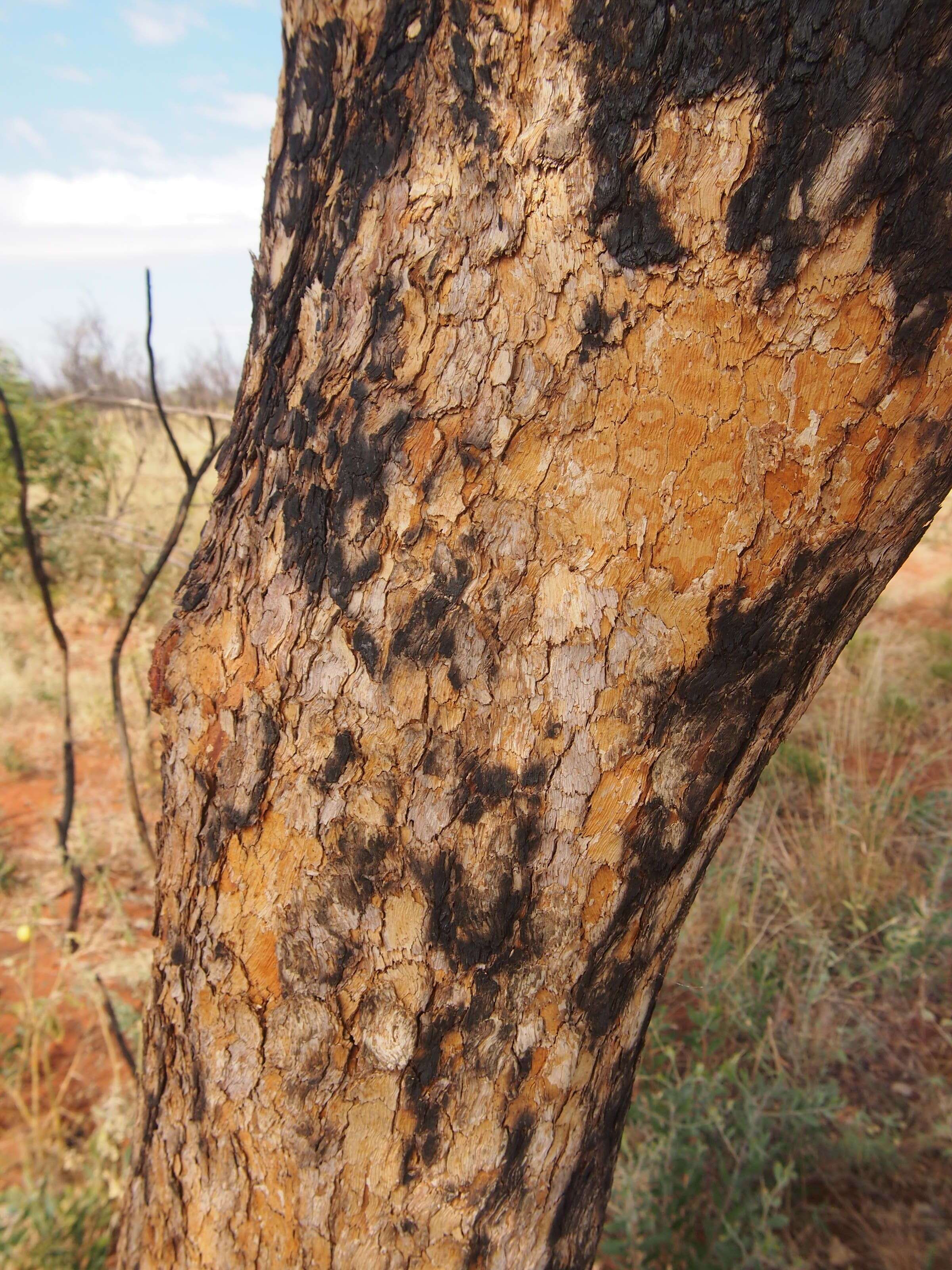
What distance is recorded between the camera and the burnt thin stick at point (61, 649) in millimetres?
2156

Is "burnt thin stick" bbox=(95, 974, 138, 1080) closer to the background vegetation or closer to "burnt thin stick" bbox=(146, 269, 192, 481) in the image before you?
the background vegetation

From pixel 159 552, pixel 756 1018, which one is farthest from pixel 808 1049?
pixel 159 552

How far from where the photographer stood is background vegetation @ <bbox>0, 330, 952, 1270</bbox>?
6.26ft

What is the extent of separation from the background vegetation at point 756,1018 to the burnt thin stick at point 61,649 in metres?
0.12

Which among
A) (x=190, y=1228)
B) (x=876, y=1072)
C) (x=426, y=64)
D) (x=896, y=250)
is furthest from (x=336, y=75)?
(x=876, y=1072)

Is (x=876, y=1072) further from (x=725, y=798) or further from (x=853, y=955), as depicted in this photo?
(x=725, y=798)

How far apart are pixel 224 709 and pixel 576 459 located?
1.42ft

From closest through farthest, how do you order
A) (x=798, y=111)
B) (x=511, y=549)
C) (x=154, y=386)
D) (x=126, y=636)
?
(x=798, y=111), (x=511, y=549), (x=154, y=386), (x=126, y=636)

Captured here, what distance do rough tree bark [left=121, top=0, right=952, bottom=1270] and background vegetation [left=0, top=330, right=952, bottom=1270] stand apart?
1267 mm

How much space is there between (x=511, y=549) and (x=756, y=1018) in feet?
7.50

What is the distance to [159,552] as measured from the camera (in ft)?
7.74

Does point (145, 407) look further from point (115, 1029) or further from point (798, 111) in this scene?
point (798, 111)

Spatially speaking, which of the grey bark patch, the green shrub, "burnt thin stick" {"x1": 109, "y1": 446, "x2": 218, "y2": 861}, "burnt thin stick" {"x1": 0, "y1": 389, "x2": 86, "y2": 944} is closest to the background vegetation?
the green shrub

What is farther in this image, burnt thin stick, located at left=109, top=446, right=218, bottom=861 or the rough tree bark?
burnt thin stick, located at left=109, top=446, right=218, bottom=861
